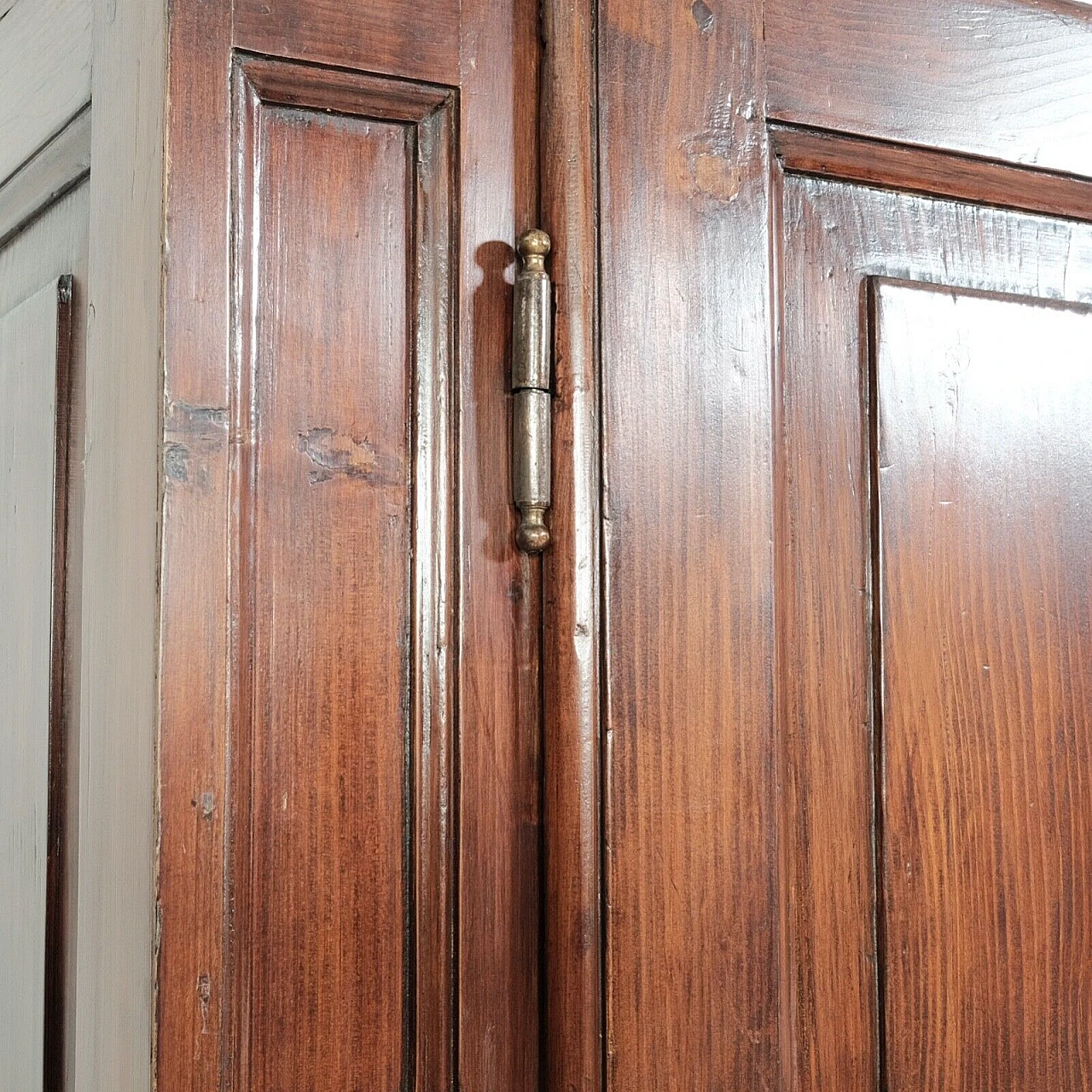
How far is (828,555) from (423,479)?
0.21 metres

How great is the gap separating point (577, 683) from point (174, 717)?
0.54 ft

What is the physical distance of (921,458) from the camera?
2.03ft

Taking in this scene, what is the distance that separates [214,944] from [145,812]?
2.3 inches

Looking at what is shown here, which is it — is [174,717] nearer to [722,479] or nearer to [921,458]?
[722,479]

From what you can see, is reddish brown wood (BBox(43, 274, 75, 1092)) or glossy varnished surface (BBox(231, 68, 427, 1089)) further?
reddish brown wood (BBox(43, 274, 75, 1092))

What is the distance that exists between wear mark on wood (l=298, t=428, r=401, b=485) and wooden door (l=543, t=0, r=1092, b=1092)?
0.27 feet

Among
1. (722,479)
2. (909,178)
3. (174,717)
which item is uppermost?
(909,178)

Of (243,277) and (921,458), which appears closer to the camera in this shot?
(243,277)

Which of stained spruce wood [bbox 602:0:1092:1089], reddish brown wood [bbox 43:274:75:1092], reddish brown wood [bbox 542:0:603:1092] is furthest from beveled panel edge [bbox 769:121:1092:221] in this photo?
reddish brown wood [bbox 43:274:75:1092]

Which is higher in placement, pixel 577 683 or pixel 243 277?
pixel 243 277

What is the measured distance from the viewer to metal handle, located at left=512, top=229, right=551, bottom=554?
1.71 ft

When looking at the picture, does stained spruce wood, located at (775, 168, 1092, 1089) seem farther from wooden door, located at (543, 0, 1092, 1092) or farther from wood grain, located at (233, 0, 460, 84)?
wood grain, located at (233, 0, 460, 84)

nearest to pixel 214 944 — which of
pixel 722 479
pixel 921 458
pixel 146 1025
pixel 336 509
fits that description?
pixel 146 1025

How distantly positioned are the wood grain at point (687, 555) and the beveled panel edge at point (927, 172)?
1.3 inches
